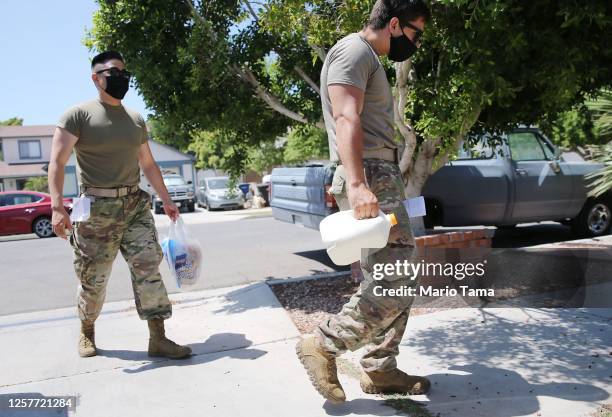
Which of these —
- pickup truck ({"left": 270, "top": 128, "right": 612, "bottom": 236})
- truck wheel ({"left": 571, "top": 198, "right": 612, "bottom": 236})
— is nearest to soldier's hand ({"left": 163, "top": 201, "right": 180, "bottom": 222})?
pickup truck ({"left": 270, "top": 128, "right": 612, "bottom": 236})

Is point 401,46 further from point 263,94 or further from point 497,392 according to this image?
point 263,94

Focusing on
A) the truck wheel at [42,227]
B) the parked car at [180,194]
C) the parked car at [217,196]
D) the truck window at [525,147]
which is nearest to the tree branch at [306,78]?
the truck window at [525,147]

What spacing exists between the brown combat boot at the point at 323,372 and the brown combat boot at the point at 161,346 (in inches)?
47.7

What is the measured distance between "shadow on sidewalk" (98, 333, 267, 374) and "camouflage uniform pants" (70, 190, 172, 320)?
31cm

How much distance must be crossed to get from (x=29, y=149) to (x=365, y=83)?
155 ft

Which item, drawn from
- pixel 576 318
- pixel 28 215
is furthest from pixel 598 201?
pixel 28 215

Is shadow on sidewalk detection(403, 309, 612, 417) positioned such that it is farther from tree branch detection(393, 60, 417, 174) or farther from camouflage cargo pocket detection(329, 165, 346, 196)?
tree branch detection(393, 60, 417, 174)

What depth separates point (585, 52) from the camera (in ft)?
12.9

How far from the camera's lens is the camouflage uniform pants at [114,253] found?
381 cm

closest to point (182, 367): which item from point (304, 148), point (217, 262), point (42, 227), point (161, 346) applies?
point (161, 346)

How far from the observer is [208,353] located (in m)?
3.92

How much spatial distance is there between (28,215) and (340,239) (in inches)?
580

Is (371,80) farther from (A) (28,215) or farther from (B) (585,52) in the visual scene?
(A) (28,215)

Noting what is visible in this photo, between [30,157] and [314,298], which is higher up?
[30,157]
